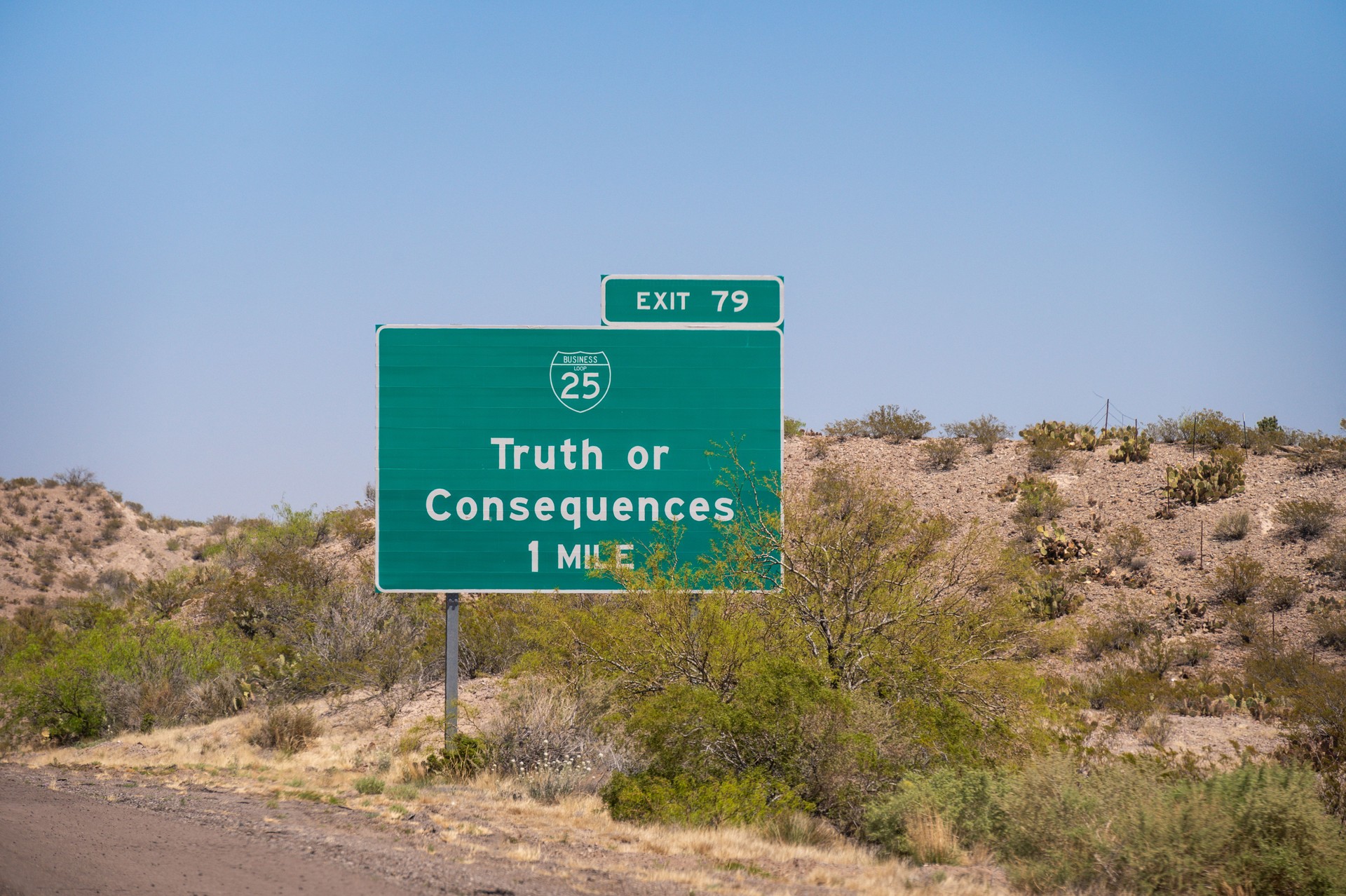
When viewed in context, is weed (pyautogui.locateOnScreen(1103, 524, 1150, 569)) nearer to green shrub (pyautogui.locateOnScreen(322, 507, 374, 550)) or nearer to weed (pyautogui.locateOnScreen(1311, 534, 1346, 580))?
weed (pyautogui.locateOnScreen(1311, 534, 1346, 580))

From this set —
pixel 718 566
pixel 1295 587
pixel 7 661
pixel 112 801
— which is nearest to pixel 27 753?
pixel 7 661

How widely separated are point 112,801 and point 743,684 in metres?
6.71

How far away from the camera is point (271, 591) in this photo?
2470cm

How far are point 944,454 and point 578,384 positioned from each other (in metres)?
24.8

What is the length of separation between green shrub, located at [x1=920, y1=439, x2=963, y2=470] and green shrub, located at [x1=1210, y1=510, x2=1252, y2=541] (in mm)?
9359

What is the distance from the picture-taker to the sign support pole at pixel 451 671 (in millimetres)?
13656

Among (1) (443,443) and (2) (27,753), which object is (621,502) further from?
(2) (27,753)

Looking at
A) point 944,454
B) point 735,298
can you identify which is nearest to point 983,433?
point 944,454

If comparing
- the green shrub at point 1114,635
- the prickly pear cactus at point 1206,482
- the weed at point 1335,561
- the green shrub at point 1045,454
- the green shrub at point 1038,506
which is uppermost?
the green shrub at point 1045,454

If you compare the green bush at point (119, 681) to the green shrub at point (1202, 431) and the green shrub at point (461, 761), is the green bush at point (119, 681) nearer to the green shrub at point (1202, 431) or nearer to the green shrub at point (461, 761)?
the green shrub at point (461, 761)

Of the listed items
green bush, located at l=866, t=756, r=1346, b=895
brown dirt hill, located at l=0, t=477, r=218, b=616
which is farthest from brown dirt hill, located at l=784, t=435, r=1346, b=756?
brown dirt hill, located at l=0, t=477, r=218, b=616

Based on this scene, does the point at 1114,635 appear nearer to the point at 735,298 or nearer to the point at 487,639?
the point at 487,639

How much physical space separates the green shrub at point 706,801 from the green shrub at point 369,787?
2.90 m

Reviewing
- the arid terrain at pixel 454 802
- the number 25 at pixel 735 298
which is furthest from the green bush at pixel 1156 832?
the number 25 at pixel 735 298
